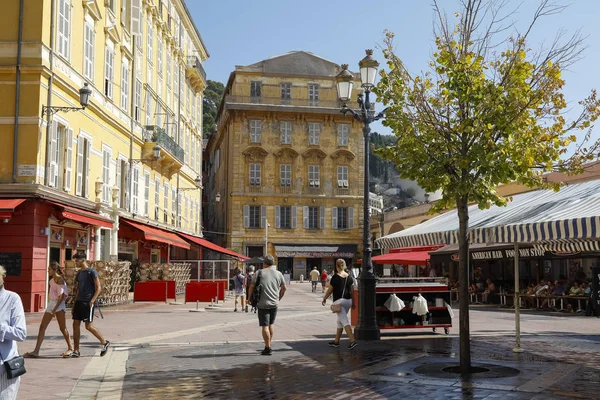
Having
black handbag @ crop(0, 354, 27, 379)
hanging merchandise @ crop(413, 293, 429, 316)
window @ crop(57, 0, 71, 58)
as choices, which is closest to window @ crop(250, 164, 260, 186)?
window @ crop(57, 0, 71, 58)

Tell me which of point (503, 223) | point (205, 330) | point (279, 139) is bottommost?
point (205, 330)

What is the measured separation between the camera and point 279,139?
55.4m

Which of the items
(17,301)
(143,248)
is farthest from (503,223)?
(143,248)

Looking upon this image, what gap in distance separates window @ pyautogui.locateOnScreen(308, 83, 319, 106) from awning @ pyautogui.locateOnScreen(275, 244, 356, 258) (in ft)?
39.3

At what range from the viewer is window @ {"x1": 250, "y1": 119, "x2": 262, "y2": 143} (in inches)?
2165

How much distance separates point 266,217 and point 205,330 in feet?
131

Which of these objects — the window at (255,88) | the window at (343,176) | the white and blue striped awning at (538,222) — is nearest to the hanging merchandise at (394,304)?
the white and blue striped awning at (538,222)

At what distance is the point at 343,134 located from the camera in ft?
186

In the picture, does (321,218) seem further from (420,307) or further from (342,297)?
(342,297)

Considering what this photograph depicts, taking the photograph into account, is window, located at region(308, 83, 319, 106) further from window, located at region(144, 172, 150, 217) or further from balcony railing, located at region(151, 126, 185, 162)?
window, located at region(144, 172, 150, 217)

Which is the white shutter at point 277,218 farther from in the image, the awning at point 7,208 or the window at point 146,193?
the awning at point 7,208

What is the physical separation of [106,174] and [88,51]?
182 inches

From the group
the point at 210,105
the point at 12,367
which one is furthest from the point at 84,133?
the point at 210,105

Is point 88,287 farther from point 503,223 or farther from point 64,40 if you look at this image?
point 64,40
